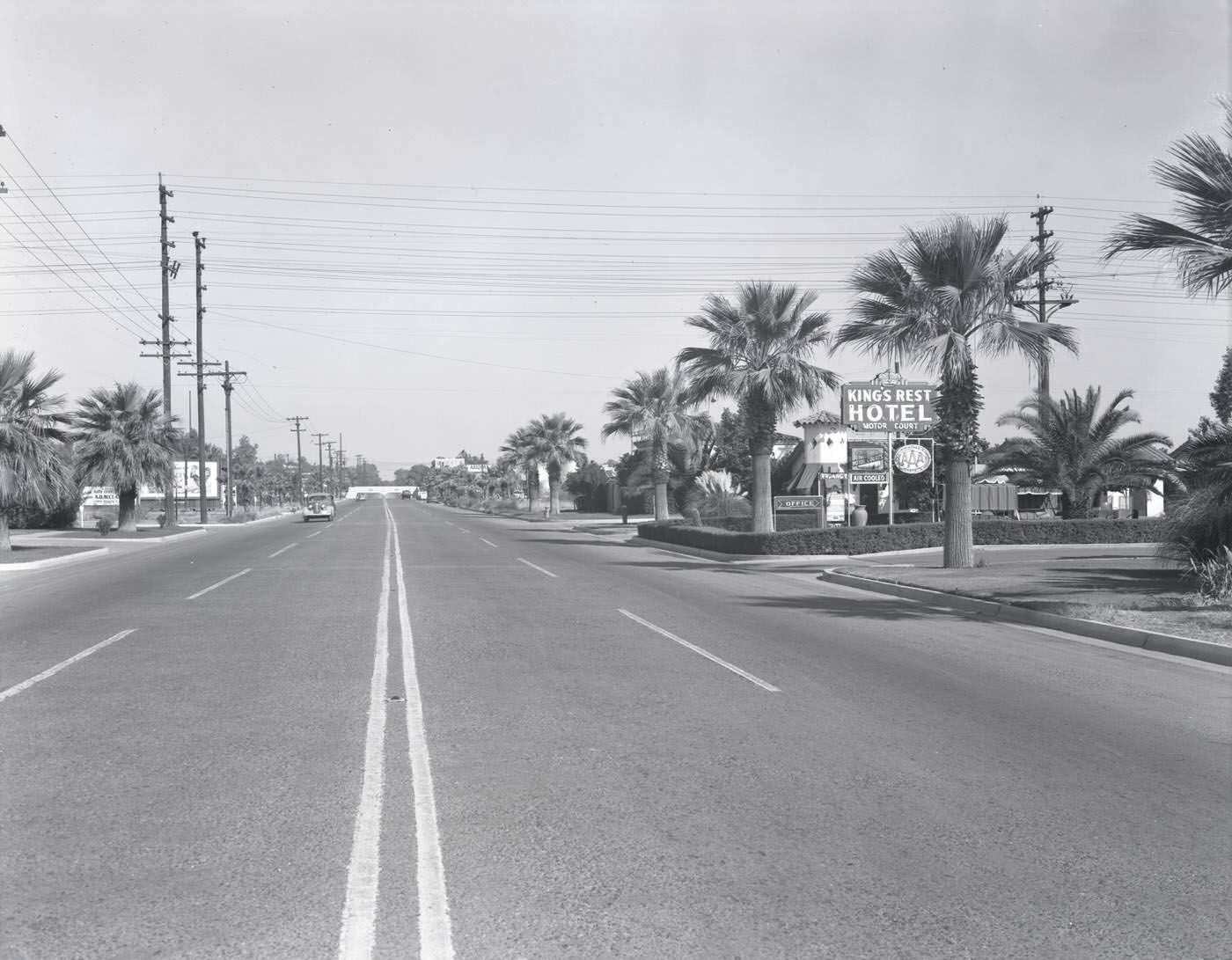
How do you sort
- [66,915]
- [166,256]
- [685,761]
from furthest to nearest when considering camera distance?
[166,256]
[685,761]
[66,915]

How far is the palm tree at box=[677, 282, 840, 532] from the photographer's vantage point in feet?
91.8

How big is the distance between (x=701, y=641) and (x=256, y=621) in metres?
5.43

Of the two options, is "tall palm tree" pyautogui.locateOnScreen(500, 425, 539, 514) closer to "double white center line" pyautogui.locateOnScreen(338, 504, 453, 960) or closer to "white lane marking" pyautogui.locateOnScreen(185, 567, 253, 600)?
"white lane marking" pyautogui.locateOnScreen(185, 567, 253, 600)

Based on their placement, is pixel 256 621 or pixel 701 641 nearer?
pixel 701 641

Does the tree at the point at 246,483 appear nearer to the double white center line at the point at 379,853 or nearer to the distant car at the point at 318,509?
the distant car at the point at 318,509

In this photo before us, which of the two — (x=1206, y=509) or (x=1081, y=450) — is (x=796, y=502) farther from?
(x=1206, y=509)

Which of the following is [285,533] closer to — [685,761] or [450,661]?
[450,661]

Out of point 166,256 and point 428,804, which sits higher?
point 166,256

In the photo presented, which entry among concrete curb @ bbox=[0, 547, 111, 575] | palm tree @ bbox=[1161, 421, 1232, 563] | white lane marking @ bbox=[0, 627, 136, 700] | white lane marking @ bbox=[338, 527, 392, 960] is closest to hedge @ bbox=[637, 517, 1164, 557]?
palm tree @ bbox=[1161, 421, 1232, 563]

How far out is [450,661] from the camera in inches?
384

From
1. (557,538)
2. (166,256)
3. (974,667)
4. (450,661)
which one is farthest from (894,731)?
(166,256)

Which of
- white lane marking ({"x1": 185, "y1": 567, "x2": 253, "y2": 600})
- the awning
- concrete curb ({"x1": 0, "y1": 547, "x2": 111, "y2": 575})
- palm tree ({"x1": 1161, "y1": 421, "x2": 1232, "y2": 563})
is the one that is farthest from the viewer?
the awning

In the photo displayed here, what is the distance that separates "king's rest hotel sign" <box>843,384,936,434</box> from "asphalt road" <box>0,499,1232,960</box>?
21.9 m

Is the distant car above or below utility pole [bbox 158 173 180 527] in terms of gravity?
below
